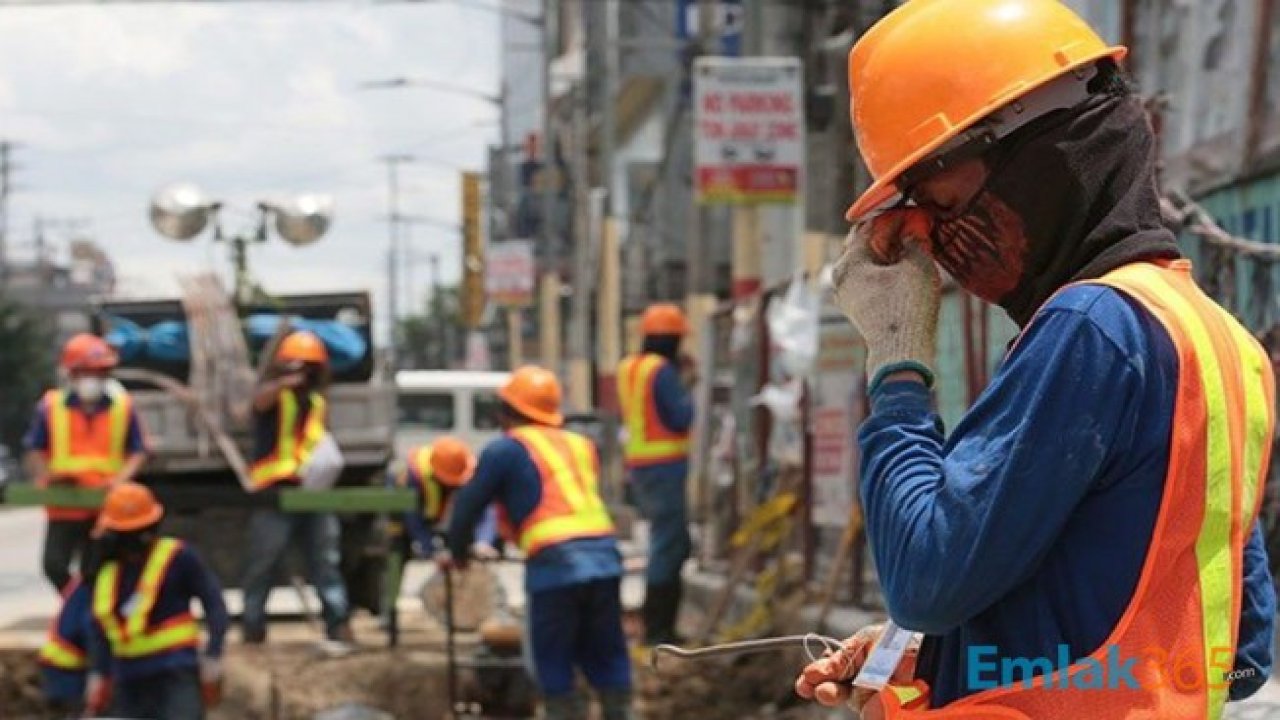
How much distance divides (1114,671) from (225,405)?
10.4 m

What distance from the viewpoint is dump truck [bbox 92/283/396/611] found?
12.1 meters

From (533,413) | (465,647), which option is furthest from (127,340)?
(533,413)

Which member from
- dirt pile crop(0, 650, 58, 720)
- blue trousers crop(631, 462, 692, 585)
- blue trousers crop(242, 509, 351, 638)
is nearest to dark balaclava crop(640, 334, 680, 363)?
blue trousers crop(631, 462, 692, 585)

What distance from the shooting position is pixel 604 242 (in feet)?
97.3

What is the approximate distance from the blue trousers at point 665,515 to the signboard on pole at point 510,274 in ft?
87.5

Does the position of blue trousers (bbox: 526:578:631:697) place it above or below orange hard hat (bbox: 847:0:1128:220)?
below

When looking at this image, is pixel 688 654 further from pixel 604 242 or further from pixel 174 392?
pixel 604 242

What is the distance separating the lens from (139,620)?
7.97 m

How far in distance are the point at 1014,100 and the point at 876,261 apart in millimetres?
267

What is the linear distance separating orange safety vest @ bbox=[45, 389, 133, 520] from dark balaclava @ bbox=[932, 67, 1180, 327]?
9.70 m

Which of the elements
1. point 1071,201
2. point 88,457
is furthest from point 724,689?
point 1071,201

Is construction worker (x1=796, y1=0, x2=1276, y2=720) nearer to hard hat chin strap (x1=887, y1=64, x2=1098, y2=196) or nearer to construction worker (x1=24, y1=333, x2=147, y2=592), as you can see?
hard hat chin strap (x1=887, y1=64, x2=1098, y2=196)

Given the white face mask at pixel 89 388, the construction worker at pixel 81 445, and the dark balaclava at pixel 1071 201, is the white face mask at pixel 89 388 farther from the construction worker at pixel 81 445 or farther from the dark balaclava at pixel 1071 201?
the dark balaclava at pixel 1071 201

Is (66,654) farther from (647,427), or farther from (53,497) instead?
(647,427)
